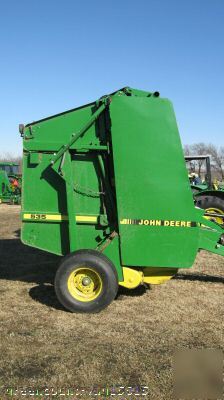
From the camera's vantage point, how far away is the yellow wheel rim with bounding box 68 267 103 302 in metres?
4.67

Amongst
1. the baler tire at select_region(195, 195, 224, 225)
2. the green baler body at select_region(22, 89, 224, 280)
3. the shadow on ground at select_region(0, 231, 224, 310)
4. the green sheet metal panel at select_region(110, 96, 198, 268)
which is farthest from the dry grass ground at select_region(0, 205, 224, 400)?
the baler tire at select_region(195, 195, 224, 225)

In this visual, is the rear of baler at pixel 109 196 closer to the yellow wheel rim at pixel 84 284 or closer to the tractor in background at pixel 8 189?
the yellow wheel rim at pixel 84 284

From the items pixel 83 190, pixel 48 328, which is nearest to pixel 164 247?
pixel 83 190

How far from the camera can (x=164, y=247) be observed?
475cm

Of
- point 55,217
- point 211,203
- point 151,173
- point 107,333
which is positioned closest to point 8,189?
point 211,203

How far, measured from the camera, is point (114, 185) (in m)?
4.89

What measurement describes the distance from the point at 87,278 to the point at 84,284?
0.08 m

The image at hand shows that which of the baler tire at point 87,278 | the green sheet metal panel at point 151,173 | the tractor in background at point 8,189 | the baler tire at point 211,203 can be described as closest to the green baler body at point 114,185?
the green sheet metal panel at point 151,173

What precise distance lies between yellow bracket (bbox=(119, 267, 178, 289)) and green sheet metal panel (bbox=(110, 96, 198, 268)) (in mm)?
395

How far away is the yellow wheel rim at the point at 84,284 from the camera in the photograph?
467 cm

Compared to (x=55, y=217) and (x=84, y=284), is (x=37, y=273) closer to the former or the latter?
(x=55, y=217)

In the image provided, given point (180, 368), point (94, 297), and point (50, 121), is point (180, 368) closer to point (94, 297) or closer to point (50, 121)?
point (94, 297)

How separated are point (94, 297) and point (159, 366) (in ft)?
4.59

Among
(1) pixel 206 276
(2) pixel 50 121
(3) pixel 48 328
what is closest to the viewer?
(3) pixel 48 328
